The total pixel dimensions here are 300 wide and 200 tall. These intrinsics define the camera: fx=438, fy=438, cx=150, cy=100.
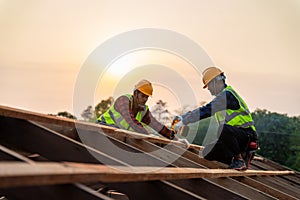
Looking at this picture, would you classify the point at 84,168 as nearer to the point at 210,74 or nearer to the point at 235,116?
the point at 235,116

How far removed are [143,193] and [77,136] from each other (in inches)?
57.3

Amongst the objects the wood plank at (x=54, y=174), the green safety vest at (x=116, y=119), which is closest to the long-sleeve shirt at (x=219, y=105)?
the green safety vest at (x=116, y=119)

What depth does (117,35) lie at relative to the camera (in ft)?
31.9

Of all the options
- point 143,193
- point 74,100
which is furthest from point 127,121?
point 143,193

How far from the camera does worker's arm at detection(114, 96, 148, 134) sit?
6.84 m

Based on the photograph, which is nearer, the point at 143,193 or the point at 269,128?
the point at 143,193

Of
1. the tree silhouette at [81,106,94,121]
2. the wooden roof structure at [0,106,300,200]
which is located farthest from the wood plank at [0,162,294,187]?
the tree silhouette at [81,106,94,121]

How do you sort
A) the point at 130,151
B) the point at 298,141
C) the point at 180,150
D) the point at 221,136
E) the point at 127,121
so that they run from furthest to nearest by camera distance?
the point at 298,141
the point at 127,121
the point at 180,150
the point at 221,136
the point at 130,151

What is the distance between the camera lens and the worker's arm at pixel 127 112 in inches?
269

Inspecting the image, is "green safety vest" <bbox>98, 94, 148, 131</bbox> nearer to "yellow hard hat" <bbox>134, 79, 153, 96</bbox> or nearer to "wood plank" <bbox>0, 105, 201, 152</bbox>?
"yellow hard hat" <bbox>134, 79, 153, 96</bbox>

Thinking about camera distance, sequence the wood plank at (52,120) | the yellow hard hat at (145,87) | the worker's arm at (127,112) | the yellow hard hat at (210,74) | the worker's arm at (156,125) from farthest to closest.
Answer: the worker's arm at (156,125), the yellow hard hat at (145,87), the worker's arm at (127,112), the yellow hard hat at (210,74), the wood plank at (52,120)

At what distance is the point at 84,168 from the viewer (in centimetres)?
203

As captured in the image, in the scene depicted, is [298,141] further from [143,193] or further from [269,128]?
[143,193]

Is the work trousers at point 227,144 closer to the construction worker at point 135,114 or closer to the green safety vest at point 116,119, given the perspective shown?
the construction worker at point 135,114
